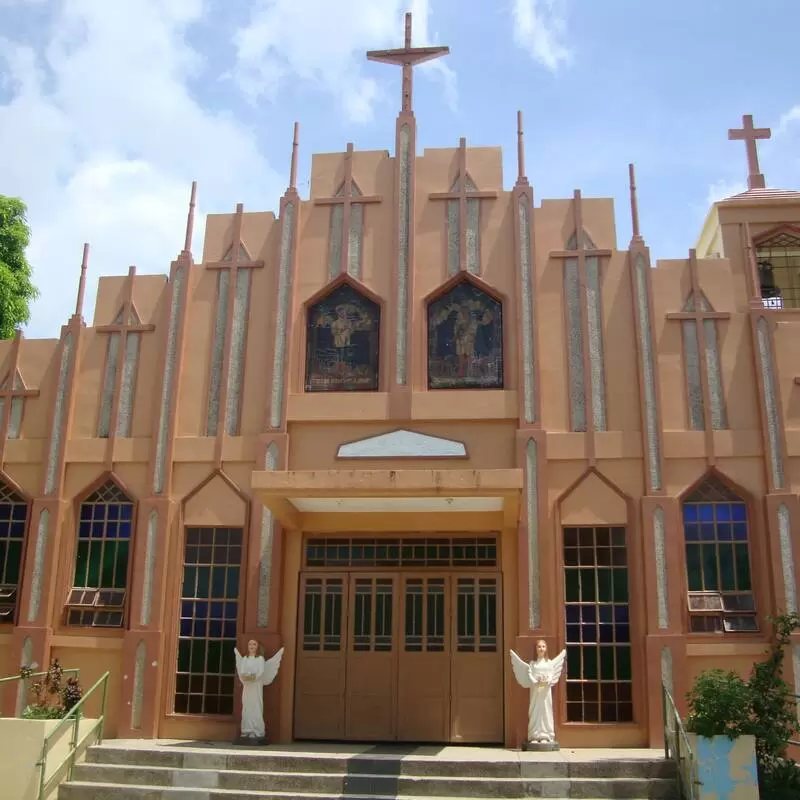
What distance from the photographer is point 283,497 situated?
40.4ft

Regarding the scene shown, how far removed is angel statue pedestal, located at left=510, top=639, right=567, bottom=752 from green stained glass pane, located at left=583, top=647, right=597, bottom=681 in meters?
0.65

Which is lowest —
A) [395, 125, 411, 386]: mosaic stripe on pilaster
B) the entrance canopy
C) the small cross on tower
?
the entrance canopy

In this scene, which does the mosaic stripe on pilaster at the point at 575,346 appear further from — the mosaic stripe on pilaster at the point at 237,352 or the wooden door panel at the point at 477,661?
the mosaic stripe on pilaster at the point at 237,352

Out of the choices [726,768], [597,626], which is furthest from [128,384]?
[726,768]

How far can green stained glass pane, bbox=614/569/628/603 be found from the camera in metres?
12.9

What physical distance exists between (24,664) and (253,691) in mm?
3663

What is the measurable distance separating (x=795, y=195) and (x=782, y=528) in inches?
242

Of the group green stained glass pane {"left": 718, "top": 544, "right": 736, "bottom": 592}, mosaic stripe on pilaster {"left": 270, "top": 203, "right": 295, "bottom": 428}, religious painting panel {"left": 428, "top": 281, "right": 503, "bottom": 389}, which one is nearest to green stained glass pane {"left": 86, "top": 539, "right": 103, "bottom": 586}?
mosaic stripe on pilaster {"left": 270, "top": 203, "right": 295, "bottom": 428}

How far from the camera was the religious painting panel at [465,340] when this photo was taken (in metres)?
14.0

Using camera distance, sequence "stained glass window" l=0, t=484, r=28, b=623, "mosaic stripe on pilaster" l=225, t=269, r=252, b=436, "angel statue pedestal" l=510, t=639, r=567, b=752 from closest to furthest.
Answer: "angel statue pedestal" l=510, t=639, r=567, b=752 < "stained glass window" l=0, t=484, r=28, b=623 < "mosaic stripe on pilaster" l=225, t=269, r=252, b=436

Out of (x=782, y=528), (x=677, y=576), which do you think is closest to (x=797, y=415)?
(x=782, y=528)

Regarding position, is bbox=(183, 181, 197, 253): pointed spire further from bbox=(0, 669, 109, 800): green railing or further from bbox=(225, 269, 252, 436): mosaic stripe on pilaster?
bbox=(0, 669, 109, 800): green railing


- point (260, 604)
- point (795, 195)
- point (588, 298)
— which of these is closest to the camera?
point (260, 604)

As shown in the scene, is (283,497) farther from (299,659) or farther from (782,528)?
(782,528)
